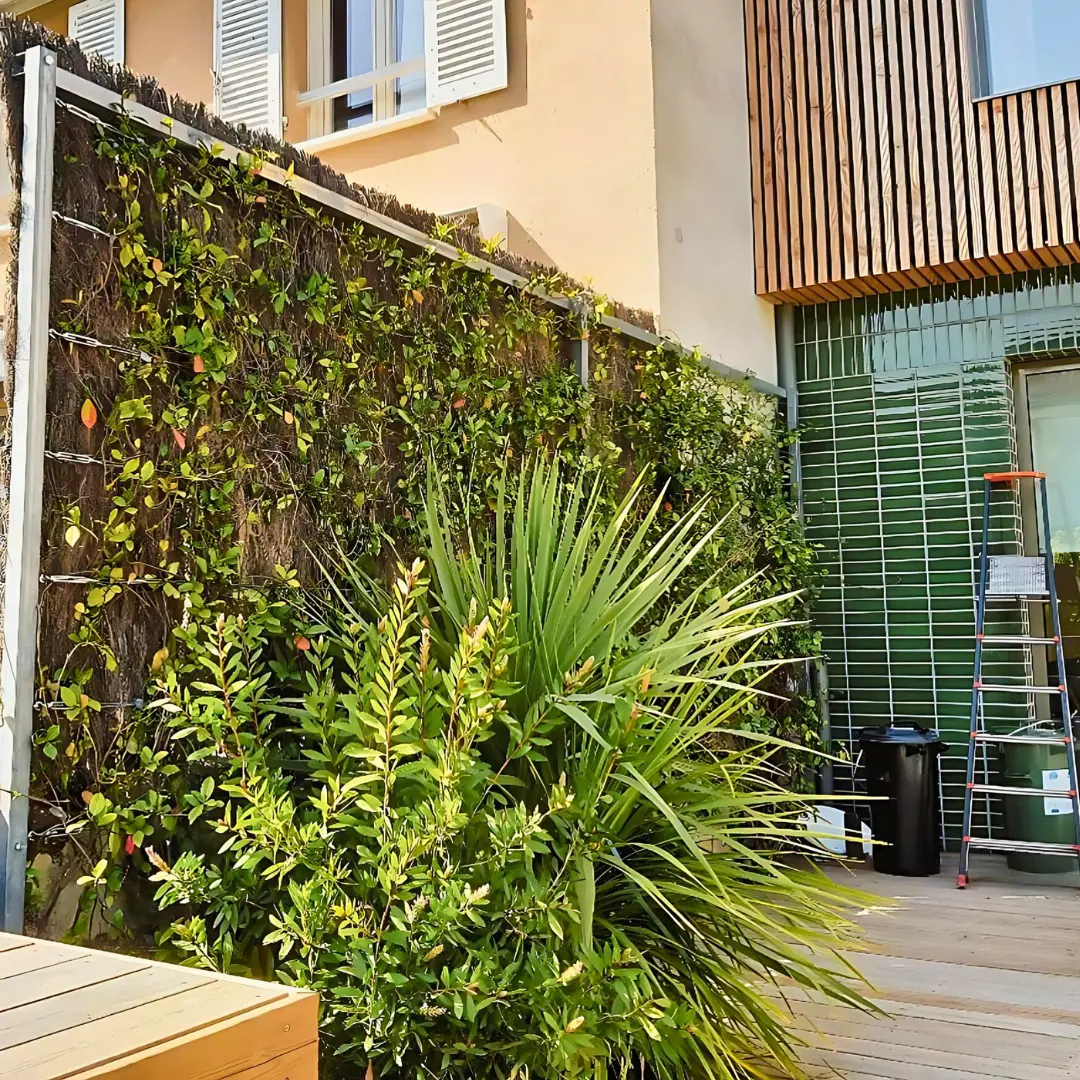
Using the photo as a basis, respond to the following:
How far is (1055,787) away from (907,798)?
2.13 feet

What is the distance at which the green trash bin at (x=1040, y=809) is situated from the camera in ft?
16.4

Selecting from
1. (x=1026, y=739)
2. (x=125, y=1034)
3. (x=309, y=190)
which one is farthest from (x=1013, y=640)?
(x=125, y=1034)

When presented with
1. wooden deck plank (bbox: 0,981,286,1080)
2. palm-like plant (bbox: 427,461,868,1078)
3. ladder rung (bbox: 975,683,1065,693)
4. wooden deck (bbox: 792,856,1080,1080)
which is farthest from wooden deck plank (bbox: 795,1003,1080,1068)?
ladder rung (bbox: 975,683,1065,693)

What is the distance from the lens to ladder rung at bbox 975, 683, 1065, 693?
5.04 meters

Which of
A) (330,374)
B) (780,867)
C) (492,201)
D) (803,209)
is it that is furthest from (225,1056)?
(803,209)

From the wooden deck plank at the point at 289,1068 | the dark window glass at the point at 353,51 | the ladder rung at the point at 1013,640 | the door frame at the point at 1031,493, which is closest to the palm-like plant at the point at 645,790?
the wooden deck plank at the point at 289,1068

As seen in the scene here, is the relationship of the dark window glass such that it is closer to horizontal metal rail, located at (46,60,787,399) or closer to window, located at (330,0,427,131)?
window, located at (330,0,427,131)

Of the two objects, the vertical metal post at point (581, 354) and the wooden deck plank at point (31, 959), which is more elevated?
the vertical metal post at point (581, 354)

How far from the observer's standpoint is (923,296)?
19.1 feet

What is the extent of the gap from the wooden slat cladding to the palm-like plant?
349 centimetres

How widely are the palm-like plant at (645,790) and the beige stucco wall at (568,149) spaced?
2.81 m

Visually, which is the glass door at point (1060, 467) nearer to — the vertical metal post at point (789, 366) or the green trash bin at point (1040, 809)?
the green trash bin at point (1040, 809)

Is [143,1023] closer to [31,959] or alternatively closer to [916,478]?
[31,959]

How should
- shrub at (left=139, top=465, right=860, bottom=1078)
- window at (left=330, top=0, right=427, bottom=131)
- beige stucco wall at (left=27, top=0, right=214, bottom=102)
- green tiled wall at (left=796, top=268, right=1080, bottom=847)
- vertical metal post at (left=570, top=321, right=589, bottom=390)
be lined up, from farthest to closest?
beige stucco wall at (left=27, top=0, right=214, bottom=102), window at (left=330, top=0, right=427, bottom=131), green tiled wall at (left=796, top=268, right=1080, bottom=847), vertical metal post at (left=570, top=321, right=589, bottom=390), shrub at (left=139, top=465, right=860, bottom=1078)
